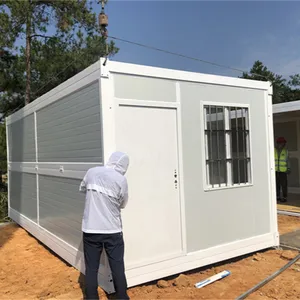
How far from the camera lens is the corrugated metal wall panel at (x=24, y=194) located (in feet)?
24.0

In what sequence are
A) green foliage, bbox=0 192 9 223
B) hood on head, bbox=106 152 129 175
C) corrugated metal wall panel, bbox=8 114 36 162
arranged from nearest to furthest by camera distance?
hood on head, bbox=106 152 129 175 < corrugated metal wall panel, bbox=8 114 36 162 < green foliage, bbox=0 192 9 223

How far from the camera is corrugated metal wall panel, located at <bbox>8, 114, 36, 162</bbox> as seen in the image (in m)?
7.29

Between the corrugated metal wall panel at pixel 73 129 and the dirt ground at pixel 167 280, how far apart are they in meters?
1.72

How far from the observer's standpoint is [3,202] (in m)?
11.2

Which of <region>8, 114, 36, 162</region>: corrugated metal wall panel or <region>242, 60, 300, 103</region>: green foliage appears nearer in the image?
<region>8, 114, 36, 162</region>: corrugated metal wall panel

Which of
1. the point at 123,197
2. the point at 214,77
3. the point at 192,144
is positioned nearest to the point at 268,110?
the point at 214,77

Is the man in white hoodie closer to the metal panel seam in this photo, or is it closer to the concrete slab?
the metal panel seam

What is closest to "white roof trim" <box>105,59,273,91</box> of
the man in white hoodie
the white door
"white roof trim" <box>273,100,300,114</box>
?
the white door

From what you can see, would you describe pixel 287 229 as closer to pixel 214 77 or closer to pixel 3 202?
pixel 214 77

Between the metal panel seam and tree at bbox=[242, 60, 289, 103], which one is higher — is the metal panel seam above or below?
below

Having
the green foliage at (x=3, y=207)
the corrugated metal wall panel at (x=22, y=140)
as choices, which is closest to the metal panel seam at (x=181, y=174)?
the corrugated metal wall panel at (x=22, y=140)

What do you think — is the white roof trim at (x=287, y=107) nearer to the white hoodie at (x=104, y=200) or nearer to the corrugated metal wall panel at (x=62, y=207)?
the corrugated metal wall panel at (x=62, y=207)

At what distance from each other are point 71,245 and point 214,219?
221 centimetres

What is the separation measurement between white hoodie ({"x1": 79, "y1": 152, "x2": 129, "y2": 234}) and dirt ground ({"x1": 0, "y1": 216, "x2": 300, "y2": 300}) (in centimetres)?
118
